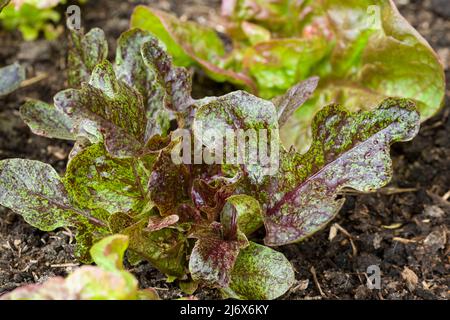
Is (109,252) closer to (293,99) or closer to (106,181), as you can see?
(106,181)

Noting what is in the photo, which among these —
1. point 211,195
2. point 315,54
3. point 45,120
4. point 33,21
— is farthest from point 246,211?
point 33,21

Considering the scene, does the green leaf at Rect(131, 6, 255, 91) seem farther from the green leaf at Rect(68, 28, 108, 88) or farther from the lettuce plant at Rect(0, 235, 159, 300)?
the lettuce plant at Rect(0, 235, 159, 300)

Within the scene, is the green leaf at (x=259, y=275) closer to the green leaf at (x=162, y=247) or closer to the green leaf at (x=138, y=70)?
the green leaf at (x=162, y=247)

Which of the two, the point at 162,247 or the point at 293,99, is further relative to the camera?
the point at 293,99

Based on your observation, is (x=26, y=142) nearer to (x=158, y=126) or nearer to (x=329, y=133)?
(x=158, y=126)

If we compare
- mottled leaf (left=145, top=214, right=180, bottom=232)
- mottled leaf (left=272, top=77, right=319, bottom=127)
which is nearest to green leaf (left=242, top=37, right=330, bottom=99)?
mottled leaf (left=272, top=77, right=319, bottom=127)

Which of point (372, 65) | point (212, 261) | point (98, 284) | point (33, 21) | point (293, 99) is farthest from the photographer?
point (33, 21)
